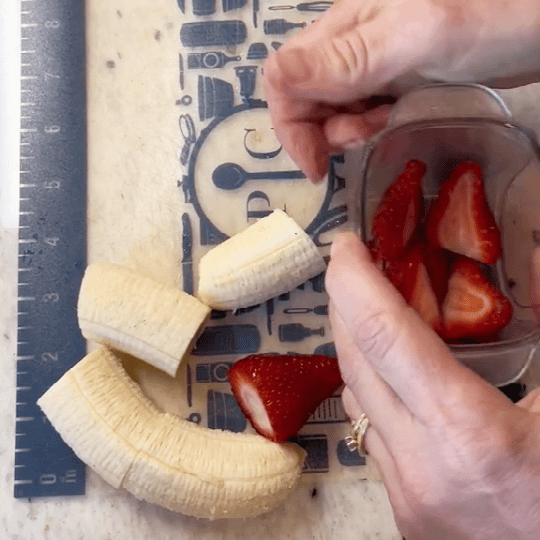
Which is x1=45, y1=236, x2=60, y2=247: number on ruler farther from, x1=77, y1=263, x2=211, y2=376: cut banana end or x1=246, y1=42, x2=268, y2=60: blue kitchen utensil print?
x1=246, y1=42, x2=268, y2=60: blue kitchen utensil print

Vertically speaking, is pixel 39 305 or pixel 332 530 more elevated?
pixel 39 305

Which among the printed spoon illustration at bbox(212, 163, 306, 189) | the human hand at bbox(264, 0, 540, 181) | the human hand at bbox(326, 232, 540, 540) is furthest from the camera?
the printed spoon illustration at bbox(212, 163, 306, 189)

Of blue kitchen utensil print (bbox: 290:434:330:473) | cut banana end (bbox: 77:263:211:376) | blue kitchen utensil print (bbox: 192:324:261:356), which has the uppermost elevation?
cut banana end (bbox: 77:263:211:376)

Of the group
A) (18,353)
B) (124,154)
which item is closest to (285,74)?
(124,154)

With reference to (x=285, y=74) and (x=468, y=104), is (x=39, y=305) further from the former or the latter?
(x=468, y=104)

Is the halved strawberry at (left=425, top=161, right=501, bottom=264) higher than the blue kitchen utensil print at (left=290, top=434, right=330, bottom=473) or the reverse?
higher

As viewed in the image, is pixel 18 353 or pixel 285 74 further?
pixel 18 353

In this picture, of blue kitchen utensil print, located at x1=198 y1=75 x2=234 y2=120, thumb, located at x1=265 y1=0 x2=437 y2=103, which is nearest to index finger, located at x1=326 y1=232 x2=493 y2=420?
thumb, located at x1=265 y1=0 x2=437 y2=103
